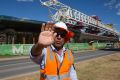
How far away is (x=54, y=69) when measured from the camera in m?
3.66

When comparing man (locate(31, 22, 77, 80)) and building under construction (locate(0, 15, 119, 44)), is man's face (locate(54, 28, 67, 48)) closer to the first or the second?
man (locate(31, 22, 77, 80))

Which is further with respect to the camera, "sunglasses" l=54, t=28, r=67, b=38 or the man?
"sunglasses" l=54, t=28, r=67, b=38

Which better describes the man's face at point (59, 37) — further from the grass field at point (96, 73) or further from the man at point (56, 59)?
the grass field at point (96, 73)

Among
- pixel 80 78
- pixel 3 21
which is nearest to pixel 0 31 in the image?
pixel 3 21

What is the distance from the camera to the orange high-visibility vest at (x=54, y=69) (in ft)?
12.0

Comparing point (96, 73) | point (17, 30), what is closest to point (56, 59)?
point (96, 73)

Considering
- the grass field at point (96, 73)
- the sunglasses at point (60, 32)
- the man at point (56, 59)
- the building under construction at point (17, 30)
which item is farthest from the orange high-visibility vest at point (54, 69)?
the building under construction at point (17, 30)

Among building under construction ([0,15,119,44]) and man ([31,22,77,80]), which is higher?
building under construction ([0,15,119,44])

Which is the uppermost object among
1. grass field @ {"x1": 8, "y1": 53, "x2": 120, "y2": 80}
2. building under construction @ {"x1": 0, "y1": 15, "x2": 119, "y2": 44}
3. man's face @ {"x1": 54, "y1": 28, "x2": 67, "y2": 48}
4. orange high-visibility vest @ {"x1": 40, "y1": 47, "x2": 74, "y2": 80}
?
building under construction @ {"x1": 0, "y1": 15, "x2": 119, "y2": 44}

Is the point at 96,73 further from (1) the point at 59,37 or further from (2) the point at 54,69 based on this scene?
(2) the point at 54,69

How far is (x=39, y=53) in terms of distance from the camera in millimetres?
3510

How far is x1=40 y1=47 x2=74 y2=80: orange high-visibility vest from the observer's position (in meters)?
3.66

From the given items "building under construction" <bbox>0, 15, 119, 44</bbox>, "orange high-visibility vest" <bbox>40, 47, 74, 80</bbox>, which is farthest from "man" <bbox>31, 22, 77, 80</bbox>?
"building under construction" <bbox>0, 15, 119, 44</bbox>

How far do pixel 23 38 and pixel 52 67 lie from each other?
46.3 m
